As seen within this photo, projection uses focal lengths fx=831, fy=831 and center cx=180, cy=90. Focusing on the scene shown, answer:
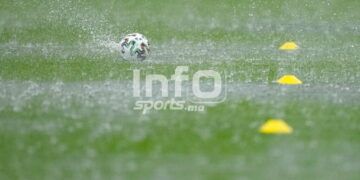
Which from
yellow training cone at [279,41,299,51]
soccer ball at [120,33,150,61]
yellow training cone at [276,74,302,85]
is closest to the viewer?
yellow training cone at [276,74,302,85]

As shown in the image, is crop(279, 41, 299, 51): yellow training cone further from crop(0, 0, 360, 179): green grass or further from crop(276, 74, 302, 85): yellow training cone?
crop(276, 74, 302, 85): yellow training cone

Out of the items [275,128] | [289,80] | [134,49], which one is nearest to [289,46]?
[134,49]

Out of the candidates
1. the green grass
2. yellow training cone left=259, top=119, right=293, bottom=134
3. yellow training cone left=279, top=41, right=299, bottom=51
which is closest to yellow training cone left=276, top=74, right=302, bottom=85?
the green grass

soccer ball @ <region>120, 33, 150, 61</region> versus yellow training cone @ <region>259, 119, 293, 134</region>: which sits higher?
soccer ball @ <region>120, 33, 150, 61</region>

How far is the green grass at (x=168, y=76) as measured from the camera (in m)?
Answer: 7.92

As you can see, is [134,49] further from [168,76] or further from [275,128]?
[275,128]

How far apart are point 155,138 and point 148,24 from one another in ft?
31.2

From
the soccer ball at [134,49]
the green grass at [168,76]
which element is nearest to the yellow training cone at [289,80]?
the green grass at [168,76]

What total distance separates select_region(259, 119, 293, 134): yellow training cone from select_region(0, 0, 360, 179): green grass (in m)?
0.14

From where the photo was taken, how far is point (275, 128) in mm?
9273

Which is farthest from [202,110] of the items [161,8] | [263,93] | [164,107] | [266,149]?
[161,8]

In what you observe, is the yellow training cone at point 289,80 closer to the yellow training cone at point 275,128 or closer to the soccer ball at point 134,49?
the soccer ball at point 134,49

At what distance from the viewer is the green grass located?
792cm

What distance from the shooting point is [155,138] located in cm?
897
